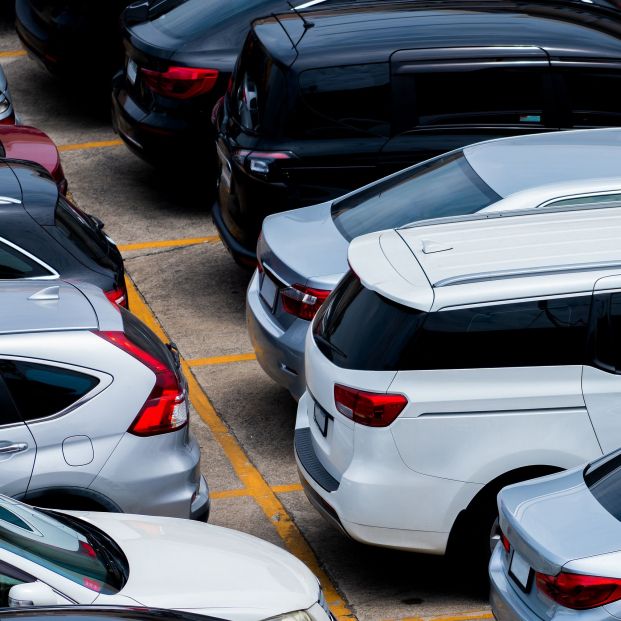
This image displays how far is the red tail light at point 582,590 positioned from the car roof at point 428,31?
524cm

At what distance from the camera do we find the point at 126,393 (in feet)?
21.6

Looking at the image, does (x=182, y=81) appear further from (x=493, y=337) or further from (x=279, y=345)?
(x=493, y=337)

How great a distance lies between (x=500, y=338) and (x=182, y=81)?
5726 millimetres

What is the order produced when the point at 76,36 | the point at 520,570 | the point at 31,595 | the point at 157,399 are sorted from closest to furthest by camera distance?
the point at 31,595 < the point at 520,570 < the point at 157,399 < the point at 76,36

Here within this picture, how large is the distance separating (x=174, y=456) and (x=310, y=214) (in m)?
2.48

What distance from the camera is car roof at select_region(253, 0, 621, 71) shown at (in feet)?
31.6

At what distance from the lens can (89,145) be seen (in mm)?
14000

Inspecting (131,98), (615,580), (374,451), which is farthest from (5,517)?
(131,98)

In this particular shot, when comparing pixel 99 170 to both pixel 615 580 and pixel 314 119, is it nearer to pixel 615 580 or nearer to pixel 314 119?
pixel 314 119

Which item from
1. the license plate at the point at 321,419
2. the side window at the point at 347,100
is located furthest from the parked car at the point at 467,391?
the side window at the point at 347,100

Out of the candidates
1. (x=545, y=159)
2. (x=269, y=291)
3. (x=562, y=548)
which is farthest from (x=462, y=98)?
(x=562, y=548)

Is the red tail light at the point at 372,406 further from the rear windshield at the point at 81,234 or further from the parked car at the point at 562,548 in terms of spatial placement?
the rear windshield at the point at 81,234

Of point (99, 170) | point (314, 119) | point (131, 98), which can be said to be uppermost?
point (314, 119)

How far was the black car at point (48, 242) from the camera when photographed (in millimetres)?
8078
